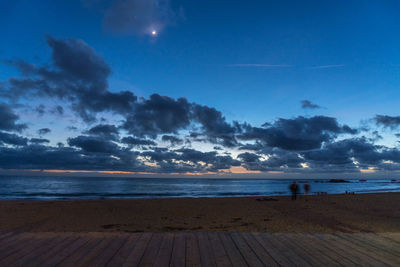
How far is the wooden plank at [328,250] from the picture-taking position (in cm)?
438

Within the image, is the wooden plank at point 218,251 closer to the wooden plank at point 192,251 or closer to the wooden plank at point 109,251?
the wooden plank at point 192,251

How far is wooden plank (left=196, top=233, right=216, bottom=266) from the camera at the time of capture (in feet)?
14.1

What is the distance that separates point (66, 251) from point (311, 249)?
16.1 ft

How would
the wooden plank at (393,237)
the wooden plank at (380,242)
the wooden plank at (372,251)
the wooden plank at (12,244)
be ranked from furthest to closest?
1. the wooden plank at (393,237)
2. the wooden plank at (380,242)
3. the wooden plank at (12,244)
4. the wooden plank at (372,251)

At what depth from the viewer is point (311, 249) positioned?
5.07 metres

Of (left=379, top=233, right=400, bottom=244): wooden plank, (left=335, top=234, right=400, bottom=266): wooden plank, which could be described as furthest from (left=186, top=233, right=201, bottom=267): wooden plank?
(left=379, top=233, right=400, bottom=244): wooden plank

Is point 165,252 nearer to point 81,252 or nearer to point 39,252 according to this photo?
point 81,252

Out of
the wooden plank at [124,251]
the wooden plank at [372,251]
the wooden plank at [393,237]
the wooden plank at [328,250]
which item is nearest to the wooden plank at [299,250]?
the wooden plank at [328,250]

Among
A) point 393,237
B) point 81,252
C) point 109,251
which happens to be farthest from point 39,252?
point 393,237

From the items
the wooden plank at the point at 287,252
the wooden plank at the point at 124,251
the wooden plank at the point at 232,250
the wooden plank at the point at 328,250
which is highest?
the wooden plank at the point at 328,250

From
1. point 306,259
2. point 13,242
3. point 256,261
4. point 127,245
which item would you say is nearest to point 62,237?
point 13,242

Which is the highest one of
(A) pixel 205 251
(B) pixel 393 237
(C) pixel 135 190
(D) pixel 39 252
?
(B) pixel 393 237

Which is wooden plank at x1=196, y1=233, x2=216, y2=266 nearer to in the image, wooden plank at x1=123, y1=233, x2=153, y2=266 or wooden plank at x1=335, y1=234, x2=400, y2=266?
wooden plank at x1=123, y1=233, x2=153, y2=266

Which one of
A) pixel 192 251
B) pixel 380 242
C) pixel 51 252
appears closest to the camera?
pixel 51 252
